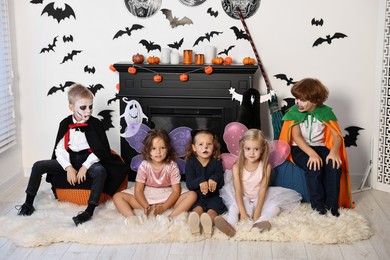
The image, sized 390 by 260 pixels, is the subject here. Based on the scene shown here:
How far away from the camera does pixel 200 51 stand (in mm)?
4168

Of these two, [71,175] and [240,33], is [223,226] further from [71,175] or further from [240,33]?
[240,33]

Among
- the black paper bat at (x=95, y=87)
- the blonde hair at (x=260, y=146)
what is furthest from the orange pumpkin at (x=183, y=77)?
the blonde hair at (x=260, y=146)

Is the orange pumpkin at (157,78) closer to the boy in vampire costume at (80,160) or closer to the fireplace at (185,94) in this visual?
the fireplace at (185,94)

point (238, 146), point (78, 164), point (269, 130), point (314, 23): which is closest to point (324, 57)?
point (314, 23)

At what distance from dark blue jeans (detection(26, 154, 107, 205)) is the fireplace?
24.8 inches

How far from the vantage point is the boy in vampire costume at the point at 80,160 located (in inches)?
138

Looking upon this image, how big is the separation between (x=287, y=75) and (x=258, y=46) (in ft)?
0.95

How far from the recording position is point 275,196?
137 inches

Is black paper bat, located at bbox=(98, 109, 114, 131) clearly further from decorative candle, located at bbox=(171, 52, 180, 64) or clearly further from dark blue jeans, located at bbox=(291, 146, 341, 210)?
dark blue jeans, located at bbox=(291, 146, 341, 210)

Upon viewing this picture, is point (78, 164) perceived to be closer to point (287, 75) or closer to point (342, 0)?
point (287, 75)

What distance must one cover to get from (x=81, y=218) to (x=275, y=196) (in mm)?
1132

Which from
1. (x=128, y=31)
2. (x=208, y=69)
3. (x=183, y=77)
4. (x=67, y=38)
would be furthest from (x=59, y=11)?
(x=208, y=69)

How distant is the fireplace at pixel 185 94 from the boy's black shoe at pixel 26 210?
87 cm

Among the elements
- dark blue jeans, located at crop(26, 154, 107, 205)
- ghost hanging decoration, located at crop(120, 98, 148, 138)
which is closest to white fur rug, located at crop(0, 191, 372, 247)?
dark blue jeans, located at crop(26, 154, 107, 205)
